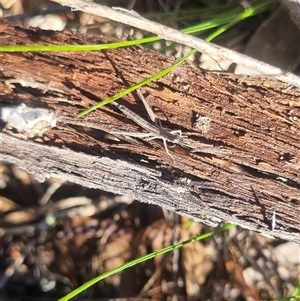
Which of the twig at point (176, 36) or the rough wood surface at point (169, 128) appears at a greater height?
the twig at point (176, 36)

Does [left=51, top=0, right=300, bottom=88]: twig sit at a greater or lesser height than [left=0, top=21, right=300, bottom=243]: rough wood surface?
greater

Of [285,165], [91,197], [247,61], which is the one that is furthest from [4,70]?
[91,197]

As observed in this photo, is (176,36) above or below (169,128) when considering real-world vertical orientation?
above

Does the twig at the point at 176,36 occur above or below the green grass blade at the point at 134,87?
above

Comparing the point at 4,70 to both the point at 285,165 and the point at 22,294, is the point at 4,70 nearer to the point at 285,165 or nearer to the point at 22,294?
the point at 285,165
